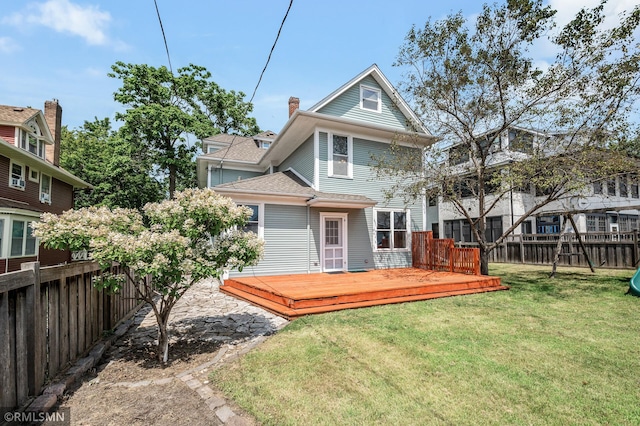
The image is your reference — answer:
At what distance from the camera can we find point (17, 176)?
42.3 ft

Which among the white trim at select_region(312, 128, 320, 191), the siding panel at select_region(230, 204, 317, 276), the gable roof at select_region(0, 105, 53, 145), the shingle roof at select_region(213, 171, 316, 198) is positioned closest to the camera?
the shingle roof at select_region(213, 171, 316, 198)

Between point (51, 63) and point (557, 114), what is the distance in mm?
13299

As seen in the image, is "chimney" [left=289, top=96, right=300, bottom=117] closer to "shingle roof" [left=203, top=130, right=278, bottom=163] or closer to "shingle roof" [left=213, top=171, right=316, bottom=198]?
"shingle roof" [left=203, top=130, right=278, bottom=163]

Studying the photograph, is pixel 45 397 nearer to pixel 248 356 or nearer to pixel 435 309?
pixel 248 356

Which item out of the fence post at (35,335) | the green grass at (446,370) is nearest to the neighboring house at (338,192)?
the green grass at (446,370)

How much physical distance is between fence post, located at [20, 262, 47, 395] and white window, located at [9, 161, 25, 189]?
13724mm

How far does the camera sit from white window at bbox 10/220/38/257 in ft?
40.6

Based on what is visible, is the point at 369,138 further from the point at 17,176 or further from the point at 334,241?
the point at 17,176

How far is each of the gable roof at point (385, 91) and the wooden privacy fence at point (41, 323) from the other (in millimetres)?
9061

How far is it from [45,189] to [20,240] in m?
3.67

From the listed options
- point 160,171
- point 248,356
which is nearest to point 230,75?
point 248,356

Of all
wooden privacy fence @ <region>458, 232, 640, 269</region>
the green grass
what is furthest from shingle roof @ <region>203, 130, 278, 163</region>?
wooden privacy fence @ <region>458, 232, 640, 269</region>

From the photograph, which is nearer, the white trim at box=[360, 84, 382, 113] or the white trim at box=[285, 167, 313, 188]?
the white trim at box=[285, 167, 313, 188]

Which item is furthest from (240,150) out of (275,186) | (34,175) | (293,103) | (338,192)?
(34,175)
